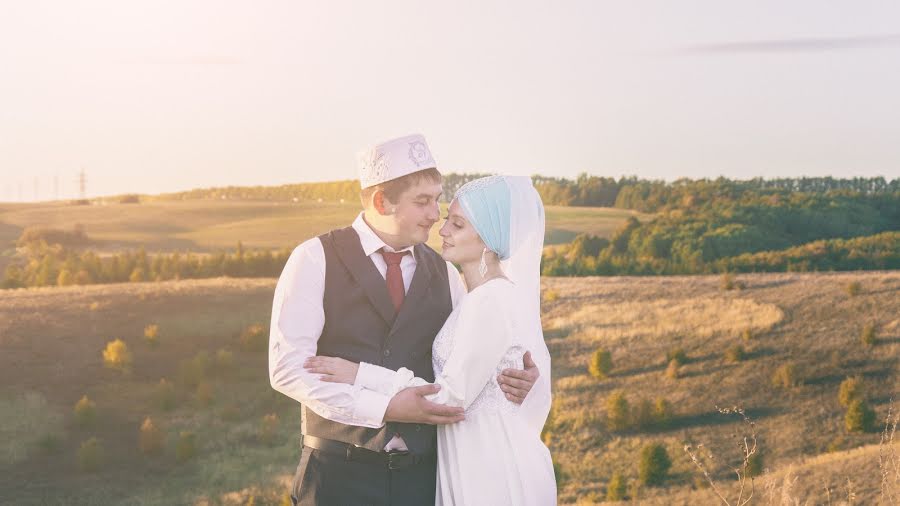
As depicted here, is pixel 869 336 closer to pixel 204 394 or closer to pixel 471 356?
pixel 204 394

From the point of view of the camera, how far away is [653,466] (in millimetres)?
29188

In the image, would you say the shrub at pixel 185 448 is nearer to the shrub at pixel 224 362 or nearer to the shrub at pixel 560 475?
the shrub at pixel 224 362

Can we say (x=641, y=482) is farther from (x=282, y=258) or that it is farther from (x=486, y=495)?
(x=282, y=258)

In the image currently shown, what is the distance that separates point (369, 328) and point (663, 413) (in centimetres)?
3444

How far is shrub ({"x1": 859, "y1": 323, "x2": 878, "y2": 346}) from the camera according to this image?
1673 inches

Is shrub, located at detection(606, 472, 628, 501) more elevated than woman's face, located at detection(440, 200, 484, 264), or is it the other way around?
woman's face, located at detection(440, 200, 484, 264)

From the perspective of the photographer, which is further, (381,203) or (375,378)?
(381,203)

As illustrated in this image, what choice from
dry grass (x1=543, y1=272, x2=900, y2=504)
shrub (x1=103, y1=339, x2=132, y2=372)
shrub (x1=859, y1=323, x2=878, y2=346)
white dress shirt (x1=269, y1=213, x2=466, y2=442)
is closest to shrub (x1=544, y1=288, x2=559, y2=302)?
dry grass (x1=543, y1=272, x2=900, y2=504)

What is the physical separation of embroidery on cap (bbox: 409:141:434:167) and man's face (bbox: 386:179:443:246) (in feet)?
0.34

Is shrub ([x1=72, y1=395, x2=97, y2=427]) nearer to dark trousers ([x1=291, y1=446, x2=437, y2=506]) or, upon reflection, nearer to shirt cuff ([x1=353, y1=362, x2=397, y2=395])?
dark trousers ([x1=291, y1=446, x2=437, y2=506])

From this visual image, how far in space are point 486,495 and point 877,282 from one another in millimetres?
51457

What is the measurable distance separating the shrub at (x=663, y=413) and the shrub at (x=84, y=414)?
23945 millimetres

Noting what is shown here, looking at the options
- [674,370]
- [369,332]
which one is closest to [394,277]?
[369,332]

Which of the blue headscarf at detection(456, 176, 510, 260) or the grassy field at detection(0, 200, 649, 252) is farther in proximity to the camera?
the grassy field at detection(0, 200, 649, 252)
